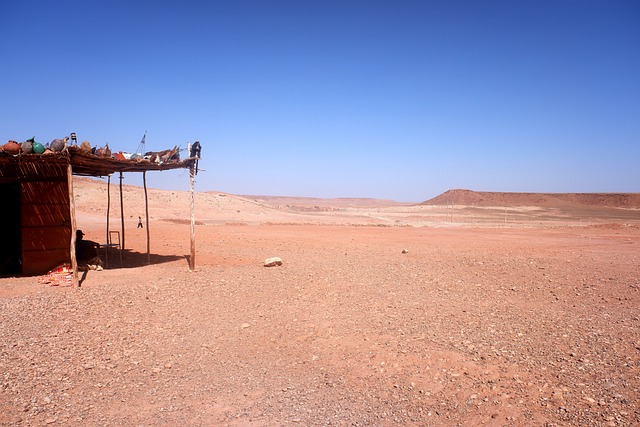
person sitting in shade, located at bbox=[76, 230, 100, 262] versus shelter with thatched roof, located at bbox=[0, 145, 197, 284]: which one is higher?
shelter with thatched roof, located at bbox=[0, 145, 197, 284]

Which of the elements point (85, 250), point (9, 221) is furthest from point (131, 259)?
point (9, 221)

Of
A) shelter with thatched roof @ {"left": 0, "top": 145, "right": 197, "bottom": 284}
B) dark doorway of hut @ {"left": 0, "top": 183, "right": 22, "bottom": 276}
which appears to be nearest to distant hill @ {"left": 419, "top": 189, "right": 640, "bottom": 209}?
shelter with thatched roof @ {"left": 0, "top": 145, "right": 197, "bottom": 284}

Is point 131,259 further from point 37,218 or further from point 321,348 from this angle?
point 321,348

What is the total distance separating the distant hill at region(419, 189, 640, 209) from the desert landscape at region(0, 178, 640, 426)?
8182 cm

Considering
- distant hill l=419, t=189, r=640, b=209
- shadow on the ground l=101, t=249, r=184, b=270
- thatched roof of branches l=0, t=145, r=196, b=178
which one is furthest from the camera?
distant hill l=419, t=189, r=640, b=209

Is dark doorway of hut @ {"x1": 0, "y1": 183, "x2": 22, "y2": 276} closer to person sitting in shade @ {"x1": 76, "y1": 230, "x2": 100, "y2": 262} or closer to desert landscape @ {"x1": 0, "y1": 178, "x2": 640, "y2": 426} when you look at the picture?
person sitting in shade @ {"x1": 76, "y1": 230, "x2": 100, "y2": 262}

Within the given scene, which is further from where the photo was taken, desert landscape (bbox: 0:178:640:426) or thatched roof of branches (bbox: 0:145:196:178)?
thatched roof of branches (bbox: 0:145:196:178)

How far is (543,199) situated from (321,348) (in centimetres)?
9564

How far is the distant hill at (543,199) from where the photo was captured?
8512cm

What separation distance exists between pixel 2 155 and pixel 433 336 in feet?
31.9

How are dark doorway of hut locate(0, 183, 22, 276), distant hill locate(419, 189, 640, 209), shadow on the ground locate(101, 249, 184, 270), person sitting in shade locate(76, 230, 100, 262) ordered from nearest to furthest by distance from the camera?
dark doorway of hut locate(0, 183, 22, 276)
person sitting in shade locate(76, 230, 100, 262)
shadow on the ground locate(101, 249, 184, 270)
distant hill locate(419, 189, 640, 209)

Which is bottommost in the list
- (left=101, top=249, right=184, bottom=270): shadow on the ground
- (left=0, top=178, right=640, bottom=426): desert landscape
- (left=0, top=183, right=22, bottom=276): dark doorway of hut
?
(left=0, top=178, right=640, bottom=426): desert landscape

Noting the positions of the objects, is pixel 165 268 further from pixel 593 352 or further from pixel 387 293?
pixel 593 352

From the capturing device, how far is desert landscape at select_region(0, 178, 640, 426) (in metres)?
4.73
